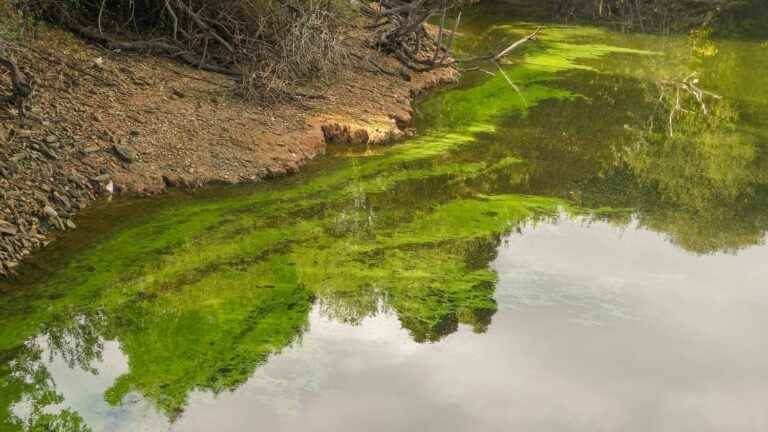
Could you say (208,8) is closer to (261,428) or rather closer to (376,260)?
(376,260)

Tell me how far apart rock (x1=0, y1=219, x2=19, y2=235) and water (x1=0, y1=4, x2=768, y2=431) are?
0.22 m

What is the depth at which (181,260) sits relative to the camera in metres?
5.09

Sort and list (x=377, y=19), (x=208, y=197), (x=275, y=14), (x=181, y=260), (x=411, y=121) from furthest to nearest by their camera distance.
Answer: (x=377, y=19)
(x=411, y=121)
(x=275, y=14)
(x=208, y=197)
(x=181, y=260)

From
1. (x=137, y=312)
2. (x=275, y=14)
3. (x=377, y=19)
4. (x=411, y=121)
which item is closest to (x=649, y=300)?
(x=137, y=312)

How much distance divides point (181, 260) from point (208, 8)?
367 cm

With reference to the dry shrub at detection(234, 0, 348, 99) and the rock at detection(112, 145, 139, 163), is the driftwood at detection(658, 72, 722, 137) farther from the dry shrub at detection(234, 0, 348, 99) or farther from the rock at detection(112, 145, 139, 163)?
the rock at detection(112, 145, 139, 163)

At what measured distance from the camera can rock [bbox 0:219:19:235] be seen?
192 inches

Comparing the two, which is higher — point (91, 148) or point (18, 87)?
point (18, 87)

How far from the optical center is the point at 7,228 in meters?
4.90

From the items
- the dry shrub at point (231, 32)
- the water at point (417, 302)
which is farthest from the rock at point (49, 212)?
the dry shrub at point (231, 32)

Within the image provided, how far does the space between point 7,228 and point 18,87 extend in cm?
147

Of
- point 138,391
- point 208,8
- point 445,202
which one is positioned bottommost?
point 138,391

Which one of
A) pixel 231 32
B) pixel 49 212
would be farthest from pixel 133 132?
Result: pixel 231 32

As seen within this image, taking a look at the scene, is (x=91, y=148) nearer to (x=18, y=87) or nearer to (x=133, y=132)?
(x=133, y=132)
